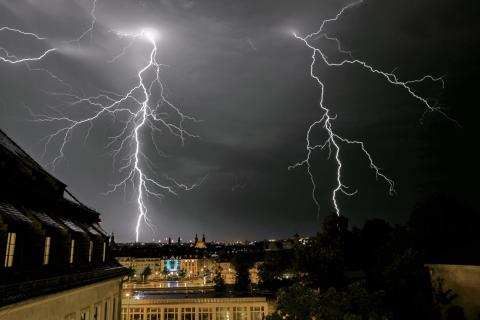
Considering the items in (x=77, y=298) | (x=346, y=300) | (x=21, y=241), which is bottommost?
(x=346, y=300)

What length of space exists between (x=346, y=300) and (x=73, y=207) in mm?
11191

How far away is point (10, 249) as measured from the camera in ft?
21.6

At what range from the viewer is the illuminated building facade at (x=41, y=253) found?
6401 millimetres

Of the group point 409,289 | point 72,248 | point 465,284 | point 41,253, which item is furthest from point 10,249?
point 409,289

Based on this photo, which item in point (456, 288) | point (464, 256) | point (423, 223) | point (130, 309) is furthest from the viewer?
point (423, 223)

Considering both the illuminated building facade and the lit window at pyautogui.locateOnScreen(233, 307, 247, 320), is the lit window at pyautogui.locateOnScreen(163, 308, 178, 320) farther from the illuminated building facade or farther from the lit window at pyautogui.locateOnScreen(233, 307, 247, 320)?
the illuminated building facade

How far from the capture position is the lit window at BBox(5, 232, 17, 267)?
6.42 meters

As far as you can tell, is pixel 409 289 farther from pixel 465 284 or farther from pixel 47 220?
pixel 47 220

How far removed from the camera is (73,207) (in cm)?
1127

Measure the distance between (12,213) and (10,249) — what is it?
636 mm

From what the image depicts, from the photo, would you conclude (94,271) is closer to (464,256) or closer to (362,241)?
(464,256)

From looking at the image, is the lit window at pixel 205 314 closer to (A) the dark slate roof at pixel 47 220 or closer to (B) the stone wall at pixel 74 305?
(B) the stone wall at pixel 74 305

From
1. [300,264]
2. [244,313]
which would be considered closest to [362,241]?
[300,264]

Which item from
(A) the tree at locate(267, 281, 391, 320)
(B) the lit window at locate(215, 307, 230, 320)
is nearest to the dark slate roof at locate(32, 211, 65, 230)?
(A) the tree at locate(267, 281, 391, 320)
